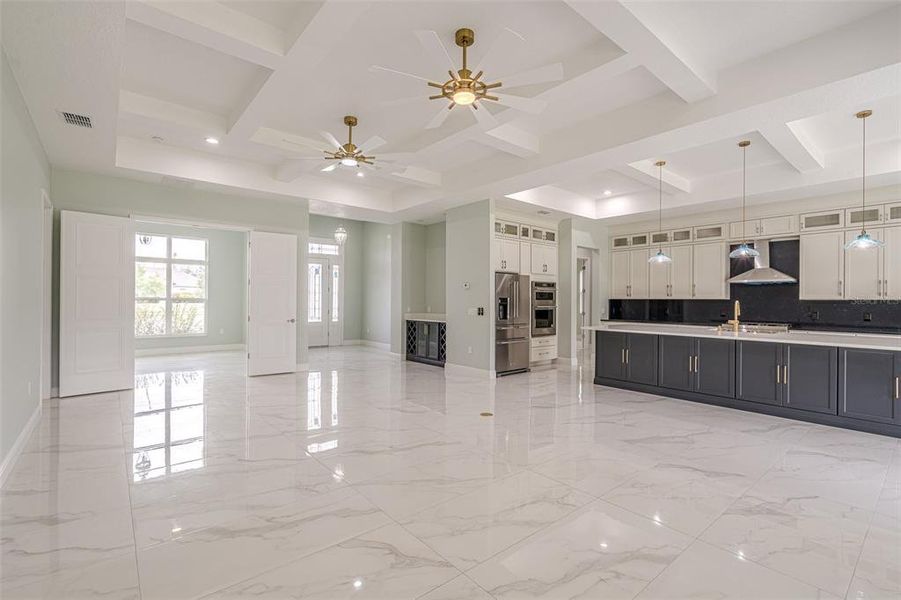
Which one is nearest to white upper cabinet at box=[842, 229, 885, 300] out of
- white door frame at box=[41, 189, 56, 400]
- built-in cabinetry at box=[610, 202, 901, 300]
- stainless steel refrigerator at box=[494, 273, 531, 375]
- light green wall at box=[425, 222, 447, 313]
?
built-in cabinetry at box=[610, 202, 901, 300]

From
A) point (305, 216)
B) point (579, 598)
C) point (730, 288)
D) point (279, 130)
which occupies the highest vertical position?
point (279, 130)

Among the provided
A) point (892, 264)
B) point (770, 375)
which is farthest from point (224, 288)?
point (892, 264)

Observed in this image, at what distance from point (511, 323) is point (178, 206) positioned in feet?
17.8

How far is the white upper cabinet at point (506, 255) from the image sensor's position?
739cm

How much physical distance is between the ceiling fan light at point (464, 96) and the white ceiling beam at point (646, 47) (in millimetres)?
887

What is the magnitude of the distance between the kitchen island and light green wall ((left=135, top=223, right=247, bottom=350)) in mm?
8369

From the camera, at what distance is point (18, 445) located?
361 cm

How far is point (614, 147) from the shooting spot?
4.65 m

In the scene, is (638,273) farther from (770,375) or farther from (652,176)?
(770,375)

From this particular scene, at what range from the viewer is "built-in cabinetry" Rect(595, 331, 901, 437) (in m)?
4.26

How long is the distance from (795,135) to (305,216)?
6895 millimetres

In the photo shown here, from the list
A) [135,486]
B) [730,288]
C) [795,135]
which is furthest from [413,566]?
[730,288]

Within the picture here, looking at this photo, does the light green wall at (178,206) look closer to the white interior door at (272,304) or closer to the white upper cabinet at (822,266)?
the white interior door at (272,304)

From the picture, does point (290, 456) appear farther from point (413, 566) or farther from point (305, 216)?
point (305, 216)
